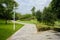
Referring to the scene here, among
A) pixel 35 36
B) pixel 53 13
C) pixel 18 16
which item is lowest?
pixel 18 16

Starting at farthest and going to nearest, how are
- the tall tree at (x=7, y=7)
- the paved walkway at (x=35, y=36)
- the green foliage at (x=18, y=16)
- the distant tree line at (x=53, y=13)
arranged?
the green foliage at (x=18, y=16), the tall tree at (x=7, y=7), the distant tree line at (x=53, y=13), the paved walkway at (x=35, y=36)

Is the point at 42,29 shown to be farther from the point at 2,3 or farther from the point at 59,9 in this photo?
the point at 2,3

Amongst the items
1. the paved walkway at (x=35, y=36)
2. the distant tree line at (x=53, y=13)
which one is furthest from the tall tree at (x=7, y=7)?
the paved walkway at (x=35, y=36)

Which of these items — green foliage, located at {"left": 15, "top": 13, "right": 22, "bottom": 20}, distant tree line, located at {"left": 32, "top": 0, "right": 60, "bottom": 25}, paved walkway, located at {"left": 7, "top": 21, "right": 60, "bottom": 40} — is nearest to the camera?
paved walkway, located at {"left": 7, "top": 21, "right": 60, "bottom": 40}

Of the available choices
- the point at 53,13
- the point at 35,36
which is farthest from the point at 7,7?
the point at 35,36

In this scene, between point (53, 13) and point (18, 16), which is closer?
point (53, 13)

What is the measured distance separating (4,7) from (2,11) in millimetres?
1100

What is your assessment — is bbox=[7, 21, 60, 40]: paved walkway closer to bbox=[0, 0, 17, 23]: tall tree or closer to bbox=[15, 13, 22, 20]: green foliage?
bbox=[0, 0, 17, 23]: tall tree

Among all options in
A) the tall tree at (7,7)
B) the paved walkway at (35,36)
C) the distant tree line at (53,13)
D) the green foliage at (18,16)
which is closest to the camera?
the paved walkway at (35,36)

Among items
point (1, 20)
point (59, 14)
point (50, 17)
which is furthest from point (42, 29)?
point (1, 20)

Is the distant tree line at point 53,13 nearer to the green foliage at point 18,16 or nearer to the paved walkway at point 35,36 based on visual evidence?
the paved walkway at point 35,36

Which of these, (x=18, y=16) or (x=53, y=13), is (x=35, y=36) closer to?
(x=53, y=13)

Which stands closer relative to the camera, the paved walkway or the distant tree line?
Answer: the paved walkway

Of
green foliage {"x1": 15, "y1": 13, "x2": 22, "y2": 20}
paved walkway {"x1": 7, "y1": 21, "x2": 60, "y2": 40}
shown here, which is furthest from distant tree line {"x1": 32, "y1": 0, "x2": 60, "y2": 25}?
green foliage {"x1": 15, "y1": 13, "x2": 22, "y2": 20}
